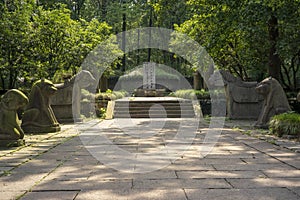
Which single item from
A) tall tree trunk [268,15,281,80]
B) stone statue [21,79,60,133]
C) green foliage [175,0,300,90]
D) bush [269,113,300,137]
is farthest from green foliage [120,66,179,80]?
bush [269,113,300,137]

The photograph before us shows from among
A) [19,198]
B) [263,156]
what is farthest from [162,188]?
[263,156]

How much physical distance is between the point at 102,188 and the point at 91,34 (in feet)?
53.6

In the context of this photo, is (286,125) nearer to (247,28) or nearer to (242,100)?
(247,28)

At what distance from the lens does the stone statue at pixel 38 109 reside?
9.59 meters

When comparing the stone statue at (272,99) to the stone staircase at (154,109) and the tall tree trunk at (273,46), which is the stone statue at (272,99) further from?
the stone staircase at (154,109)

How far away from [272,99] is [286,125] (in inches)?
70.0

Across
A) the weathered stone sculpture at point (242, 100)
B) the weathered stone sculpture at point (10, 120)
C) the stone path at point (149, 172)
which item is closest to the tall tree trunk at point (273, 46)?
the weathered stone sculpture at point (242, 100)

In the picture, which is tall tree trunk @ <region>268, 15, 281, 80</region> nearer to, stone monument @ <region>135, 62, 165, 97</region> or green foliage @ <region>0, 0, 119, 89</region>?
green foliage @ <region>0, 0, 119, 89</region>

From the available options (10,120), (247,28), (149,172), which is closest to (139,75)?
(247,28)

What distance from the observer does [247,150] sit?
6.71 meters

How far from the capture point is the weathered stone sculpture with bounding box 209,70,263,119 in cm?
1337

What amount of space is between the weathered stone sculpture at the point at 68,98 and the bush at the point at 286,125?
7598 mm

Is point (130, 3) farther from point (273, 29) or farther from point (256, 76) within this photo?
point (273, 29)

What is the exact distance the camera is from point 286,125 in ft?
27.3
